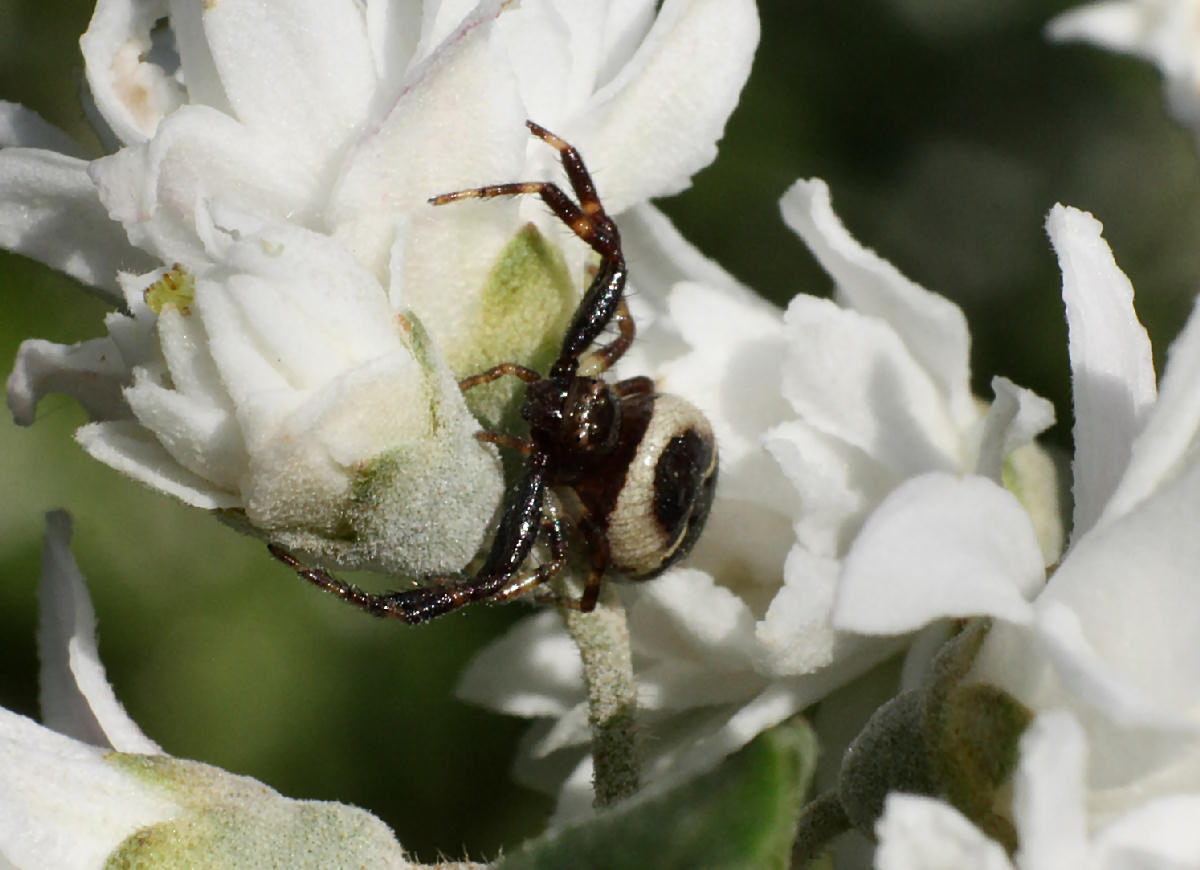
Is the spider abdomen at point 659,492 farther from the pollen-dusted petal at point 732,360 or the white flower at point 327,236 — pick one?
the white flower at point 327,236

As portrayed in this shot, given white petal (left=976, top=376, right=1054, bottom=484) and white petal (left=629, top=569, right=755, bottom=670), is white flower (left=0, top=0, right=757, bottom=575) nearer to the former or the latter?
white petal (left=629, top=569, right=755, bottom=670)

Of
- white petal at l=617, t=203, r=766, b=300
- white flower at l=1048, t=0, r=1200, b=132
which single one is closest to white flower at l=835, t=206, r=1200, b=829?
white petal at l=617, t=203, r=766, b=300

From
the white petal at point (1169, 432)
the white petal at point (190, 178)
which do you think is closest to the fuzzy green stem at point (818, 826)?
the white petal at point (1169, 432)

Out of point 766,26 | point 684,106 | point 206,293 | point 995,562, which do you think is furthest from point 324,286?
point 766,26

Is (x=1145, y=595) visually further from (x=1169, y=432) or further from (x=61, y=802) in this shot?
(x=61, y=802)

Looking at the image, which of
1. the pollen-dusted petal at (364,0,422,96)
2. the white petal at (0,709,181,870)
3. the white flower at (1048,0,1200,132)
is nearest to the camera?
the white petal at (0,709,181,870)
